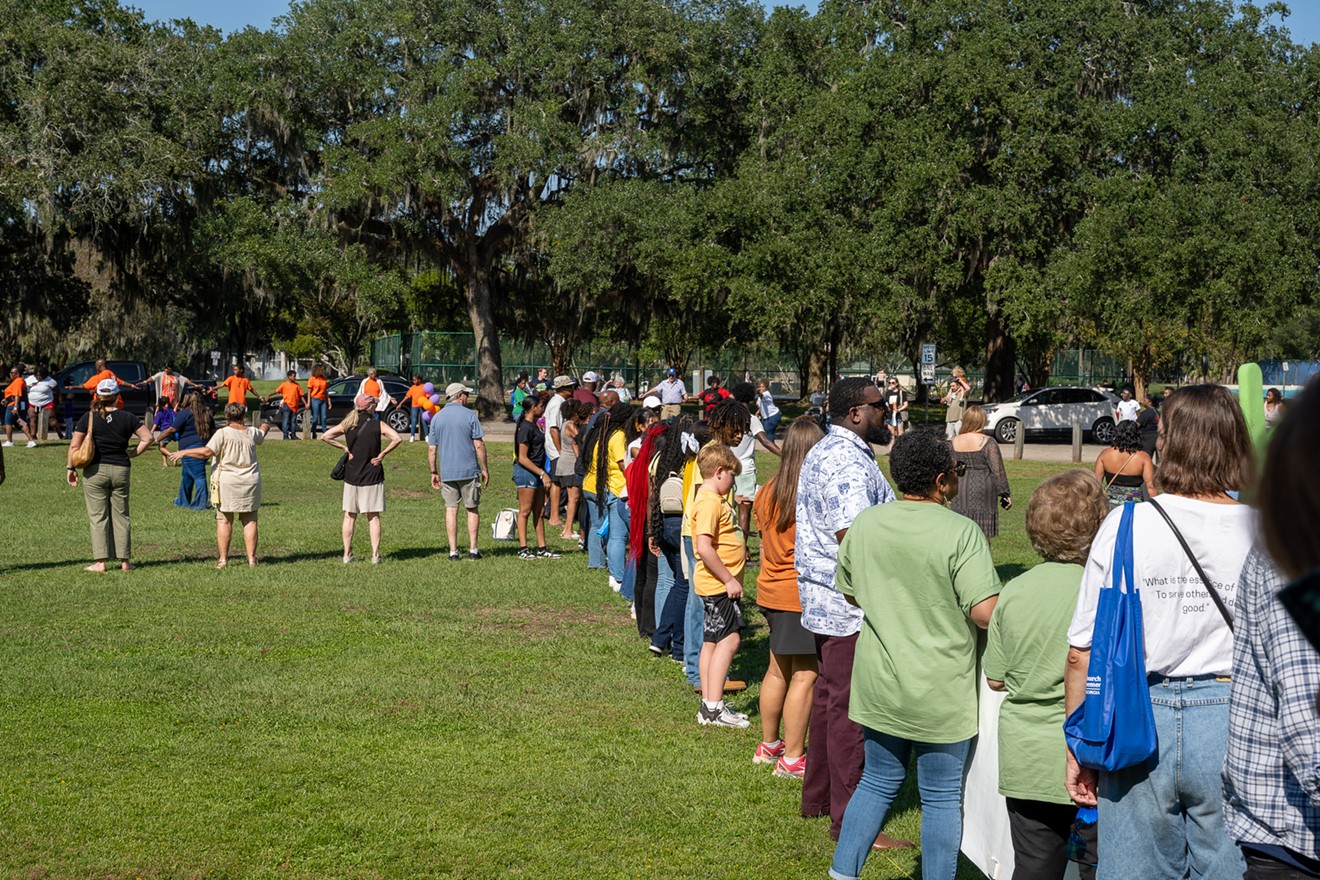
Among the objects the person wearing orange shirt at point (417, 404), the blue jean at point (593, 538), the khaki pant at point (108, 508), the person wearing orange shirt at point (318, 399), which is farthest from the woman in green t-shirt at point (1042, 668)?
the person wearing orange shirt at point (318, 399)

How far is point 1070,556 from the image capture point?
4.12 metres

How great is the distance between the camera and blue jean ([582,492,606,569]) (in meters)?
13.1

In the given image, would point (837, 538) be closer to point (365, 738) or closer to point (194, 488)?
point (365, 738)

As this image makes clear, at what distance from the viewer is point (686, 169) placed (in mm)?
37875

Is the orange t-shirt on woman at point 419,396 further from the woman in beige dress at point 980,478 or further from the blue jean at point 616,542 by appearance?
the woman in beige dress at point 980,478

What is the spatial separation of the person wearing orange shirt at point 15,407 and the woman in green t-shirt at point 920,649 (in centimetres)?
2598

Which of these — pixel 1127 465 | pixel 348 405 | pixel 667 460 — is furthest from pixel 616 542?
pixel 348 405

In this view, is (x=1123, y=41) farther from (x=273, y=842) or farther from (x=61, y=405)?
(x=273, y=842)

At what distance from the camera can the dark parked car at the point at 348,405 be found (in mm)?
33156

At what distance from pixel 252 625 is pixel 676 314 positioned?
96.3 feet

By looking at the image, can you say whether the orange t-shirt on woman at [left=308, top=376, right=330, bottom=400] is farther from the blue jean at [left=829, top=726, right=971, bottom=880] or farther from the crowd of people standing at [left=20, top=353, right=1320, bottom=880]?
the blue jean at [left=829, top=726, right=971, bottom=880]

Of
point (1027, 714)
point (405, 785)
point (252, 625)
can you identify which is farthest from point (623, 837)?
point (252, 625)

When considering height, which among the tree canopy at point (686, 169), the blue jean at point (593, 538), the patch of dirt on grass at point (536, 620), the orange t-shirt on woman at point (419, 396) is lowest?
the patch of dirt on grass at point (536, 620)

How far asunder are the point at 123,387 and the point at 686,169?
16380mm
